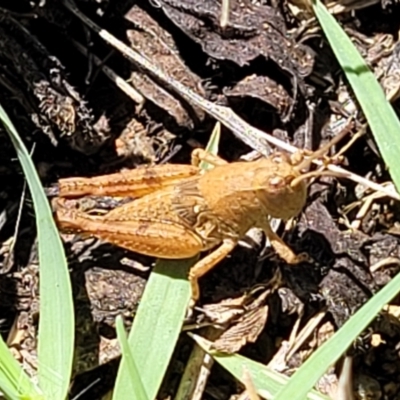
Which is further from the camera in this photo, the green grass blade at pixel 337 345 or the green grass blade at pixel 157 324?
the green grass blade at pixel 157 324

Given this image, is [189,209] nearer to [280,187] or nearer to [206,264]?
[206,264]

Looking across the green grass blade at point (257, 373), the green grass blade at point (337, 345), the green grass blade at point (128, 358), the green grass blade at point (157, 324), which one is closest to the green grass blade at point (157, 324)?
the green grass blade at point (157, 324)

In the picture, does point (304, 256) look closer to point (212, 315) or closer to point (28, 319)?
point (212, 315)

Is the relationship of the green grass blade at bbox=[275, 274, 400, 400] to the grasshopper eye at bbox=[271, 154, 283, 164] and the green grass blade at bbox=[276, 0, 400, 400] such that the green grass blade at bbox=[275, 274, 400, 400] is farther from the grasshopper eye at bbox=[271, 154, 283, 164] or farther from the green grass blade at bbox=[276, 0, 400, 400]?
the grasshopper eye at bbox=[271, 154, 283, 164]

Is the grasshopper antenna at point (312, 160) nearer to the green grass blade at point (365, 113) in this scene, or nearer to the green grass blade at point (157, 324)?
the green grass blade at point (365, 113)

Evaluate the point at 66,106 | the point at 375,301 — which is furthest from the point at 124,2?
the point at 375,301

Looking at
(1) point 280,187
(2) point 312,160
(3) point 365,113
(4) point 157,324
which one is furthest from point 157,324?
(3) point 365,113
